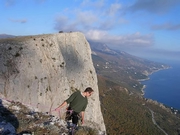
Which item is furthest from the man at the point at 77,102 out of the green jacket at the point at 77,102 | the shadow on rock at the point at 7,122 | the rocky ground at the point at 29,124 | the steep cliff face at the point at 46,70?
the steep cliff face at the point at 46,70

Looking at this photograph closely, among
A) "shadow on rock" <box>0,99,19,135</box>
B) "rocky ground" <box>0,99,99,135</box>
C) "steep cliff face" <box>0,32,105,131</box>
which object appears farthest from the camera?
"steep cliff face" <box>0,32,105,131</box>

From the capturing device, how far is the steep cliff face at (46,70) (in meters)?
27.9

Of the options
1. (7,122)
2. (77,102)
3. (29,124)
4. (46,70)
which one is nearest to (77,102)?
(77,102)

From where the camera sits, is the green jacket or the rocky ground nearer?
the rocky ground

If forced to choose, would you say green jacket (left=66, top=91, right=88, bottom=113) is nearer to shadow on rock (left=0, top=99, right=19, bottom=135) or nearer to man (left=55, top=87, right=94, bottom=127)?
man (left=55, top=87, right=94, bottom=127)

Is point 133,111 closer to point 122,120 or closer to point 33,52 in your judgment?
point 122,120

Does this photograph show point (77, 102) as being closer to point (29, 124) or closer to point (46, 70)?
point (29, 124)

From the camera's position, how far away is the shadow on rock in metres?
8.75

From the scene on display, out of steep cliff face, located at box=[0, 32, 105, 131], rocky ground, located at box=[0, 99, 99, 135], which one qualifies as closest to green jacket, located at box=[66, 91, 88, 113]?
rocky ground, located at box=[0, 99, 99, 135]

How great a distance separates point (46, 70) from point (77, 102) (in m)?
23.6

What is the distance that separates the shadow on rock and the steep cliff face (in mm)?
13272

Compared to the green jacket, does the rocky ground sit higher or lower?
lower

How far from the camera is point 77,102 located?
10.9 metres

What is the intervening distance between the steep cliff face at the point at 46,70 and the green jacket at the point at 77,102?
53.7 ft
